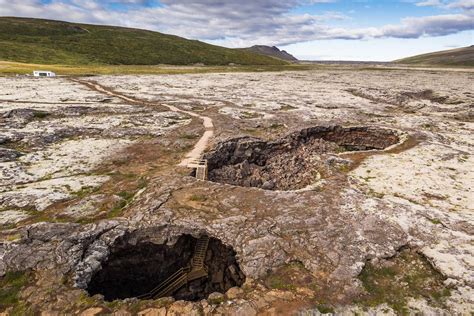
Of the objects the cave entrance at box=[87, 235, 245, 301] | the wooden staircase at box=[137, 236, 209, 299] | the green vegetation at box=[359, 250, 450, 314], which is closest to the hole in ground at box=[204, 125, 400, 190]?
the wooden staircase at box=[137, 236, 209, 299]

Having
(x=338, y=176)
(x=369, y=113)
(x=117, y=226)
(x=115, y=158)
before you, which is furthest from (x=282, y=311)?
(x=369, y=113)

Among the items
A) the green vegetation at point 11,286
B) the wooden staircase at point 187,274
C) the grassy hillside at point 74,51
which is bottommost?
the wooden staircase at point 187,274

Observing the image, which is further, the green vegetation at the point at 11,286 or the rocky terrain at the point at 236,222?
the rocky terrain at the point at 236,222

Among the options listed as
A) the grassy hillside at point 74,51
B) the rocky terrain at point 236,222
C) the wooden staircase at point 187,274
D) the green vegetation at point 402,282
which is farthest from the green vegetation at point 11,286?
the grassy hillside at point 74,51

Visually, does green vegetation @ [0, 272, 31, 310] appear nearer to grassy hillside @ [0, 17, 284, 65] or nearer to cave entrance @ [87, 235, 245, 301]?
cave entrance @ [87, 235, 245, 301]

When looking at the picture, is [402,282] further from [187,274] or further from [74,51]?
[74,51]

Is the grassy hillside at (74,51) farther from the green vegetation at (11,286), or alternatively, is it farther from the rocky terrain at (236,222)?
the green vegetation at (11,286)

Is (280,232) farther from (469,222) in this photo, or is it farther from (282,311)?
(469,222)
